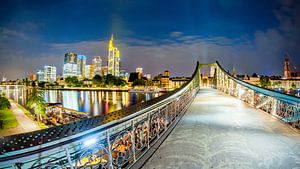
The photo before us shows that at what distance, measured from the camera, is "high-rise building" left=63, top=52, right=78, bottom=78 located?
563ft

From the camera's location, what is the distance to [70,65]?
179 m

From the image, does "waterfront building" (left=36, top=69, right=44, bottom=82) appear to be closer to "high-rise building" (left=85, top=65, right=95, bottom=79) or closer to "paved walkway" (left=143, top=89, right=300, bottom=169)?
"high-rise building" (left=85, top=65, right=95, bottom=79)

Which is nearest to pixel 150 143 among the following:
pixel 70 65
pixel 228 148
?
pixel 228 148

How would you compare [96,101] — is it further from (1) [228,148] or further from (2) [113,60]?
(2) [113,60]

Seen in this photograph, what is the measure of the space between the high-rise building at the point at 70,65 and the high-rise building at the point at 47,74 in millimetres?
13846

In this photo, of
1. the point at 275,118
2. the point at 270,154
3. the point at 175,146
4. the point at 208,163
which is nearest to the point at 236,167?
the point at 208,163

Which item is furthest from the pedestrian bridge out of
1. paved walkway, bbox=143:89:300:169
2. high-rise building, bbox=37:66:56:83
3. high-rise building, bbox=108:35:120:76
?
high-rise building, bbox=37:66:56:83

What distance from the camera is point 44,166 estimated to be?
1.23 metres

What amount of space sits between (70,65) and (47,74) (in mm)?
20746

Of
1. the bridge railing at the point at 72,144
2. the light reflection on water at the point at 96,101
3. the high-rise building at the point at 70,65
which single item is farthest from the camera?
the high-rise building at the point at 70,65

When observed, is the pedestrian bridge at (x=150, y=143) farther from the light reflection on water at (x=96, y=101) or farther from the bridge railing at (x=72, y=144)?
the light reflection on water at (x=96, y=101)

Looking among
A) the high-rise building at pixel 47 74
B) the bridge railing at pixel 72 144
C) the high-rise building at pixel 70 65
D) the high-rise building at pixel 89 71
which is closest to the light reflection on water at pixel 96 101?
the bridge railing at pixel 72 144

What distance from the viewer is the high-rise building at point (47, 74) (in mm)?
175875

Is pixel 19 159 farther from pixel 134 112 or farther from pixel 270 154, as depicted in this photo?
pixel 270 154
